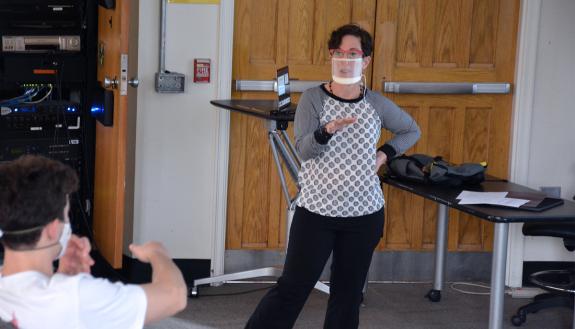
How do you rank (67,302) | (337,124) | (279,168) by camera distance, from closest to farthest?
(67,302), (337,124), (279,168)

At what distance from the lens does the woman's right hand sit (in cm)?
Answer: 322

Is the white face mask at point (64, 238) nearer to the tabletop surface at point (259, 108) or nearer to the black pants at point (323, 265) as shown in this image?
the black pants at point (323, 265)

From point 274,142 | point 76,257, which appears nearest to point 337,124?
point 274,142

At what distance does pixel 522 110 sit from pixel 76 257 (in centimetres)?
341

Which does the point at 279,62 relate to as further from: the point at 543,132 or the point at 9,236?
the point at 9,236

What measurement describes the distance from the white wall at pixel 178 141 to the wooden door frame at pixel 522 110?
5.24 ft

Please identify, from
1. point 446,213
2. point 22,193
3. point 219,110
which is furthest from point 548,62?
point 22,193

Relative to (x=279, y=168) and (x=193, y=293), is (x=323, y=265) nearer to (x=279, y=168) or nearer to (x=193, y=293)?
(x=279, y=168)

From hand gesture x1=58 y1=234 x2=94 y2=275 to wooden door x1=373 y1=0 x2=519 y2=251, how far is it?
3.05 meters

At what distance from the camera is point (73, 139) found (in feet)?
16.3

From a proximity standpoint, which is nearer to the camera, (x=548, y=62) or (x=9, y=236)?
(x=9, y=236)

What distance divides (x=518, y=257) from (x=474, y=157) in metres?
0.58

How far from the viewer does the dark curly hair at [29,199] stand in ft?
6.63

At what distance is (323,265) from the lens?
11.7ft
